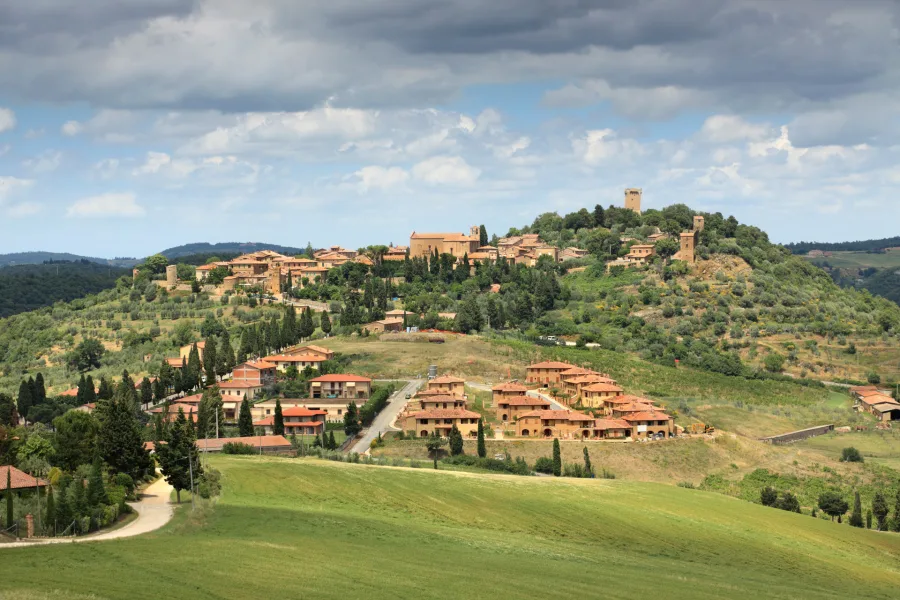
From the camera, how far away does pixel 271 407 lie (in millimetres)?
86188

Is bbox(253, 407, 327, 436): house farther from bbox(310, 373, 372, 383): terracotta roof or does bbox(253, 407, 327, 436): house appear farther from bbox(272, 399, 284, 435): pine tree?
bbox(310, 373, 372, 383): terracotta roof

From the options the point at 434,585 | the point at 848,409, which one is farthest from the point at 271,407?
the point at 848,409

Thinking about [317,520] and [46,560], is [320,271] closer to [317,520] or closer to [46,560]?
[317,520]

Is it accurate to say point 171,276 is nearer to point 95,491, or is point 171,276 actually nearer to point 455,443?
point 455,443

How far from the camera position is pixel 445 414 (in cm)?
8150

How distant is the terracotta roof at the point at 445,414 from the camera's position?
266ft

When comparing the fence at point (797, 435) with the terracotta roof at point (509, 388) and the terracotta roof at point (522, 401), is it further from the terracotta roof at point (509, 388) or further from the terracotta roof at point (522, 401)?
the terracotta roof at point (509, 388)

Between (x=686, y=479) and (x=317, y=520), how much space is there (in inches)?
1503

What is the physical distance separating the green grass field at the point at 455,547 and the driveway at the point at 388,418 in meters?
13.1

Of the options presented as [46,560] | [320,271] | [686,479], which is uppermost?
[320,271]

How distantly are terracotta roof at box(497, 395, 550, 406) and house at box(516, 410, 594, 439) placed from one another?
176 cm

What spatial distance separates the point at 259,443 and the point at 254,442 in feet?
1.20

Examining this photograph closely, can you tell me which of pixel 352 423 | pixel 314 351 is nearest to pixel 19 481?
pixel 352 423

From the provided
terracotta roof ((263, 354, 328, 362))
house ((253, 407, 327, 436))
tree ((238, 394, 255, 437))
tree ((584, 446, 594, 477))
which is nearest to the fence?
tree ((584, 446, 594, 477))
